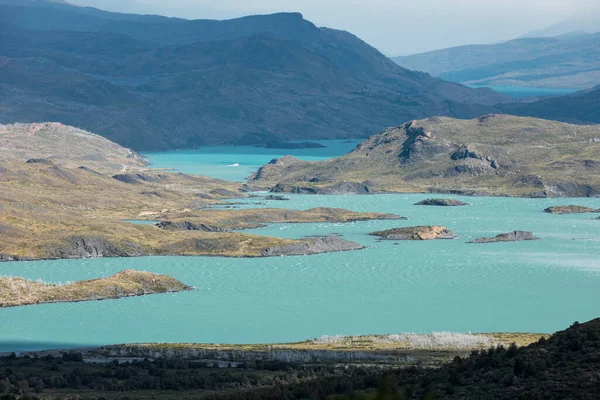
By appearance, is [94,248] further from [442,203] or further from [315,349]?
[442,203]

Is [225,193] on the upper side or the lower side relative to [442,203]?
upper

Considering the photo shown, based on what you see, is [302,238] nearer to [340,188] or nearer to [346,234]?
[346,234]

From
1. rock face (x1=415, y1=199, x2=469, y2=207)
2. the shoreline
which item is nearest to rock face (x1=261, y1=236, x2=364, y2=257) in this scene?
the shoreline

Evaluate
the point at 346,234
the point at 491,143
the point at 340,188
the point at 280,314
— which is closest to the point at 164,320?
the point at 280,314

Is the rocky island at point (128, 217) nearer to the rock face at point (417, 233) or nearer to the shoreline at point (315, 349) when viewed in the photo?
the rock face at point (417, 233)

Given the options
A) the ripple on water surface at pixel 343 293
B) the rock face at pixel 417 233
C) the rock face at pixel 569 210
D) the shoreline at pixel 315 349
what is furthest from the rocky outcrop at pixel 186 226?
the shoreline at pixel 315 349

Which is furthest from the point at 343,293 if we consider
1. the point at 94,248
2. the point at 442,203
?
the point at 442,203
